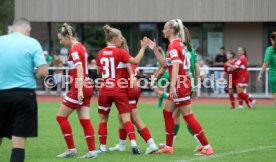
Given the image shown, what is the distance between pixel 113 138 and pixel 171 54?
144 inches

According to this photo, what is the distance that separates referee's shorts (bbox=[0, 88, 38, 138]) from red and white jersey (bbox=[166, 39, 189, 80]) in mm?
2655

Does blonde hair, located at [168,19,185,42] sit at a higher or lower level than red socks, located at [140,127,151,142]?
higher

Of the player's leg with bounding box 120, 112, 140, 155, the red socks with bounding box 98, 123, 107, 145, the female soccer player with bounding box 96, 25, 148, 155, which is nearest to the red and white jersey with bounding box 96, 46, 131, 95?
the female soccer player with bounding box 96, 25, 148, 155

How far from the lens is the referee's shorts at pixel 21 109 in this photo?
901 cm

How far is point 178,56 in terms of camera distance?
36.1 ft

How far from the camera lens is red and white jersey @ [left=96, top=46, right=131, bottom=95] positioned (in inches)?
442

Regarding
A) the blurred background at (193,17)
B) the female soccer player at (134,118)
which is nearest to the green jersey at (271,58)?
the female soccer player at (134,118)

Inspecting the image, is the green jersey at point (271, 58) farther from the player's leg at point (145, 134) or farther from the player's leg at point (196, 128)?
the player's leg at point (196, 128)

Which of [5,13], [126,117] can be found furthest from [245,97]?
[5,13]

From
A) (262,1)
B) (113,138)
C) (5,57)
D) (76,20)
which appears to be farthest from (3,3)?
(5,57)

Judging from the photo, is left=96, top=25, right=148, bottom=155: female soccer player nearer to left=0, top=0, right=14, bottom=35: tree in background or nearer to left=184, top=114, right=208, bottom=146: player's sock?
left=184, top=114, right=208, bottom=146: player's sock

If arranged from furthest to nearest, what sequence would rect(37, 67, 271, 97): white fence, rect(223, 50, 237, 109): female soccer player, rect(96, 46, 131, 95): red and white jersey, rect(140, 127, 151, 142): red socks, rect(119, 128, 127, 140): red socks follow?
rect(37, 67, 271, 97): white fence, rect(223, 50, 237, 109): female soccer player, rect(119, 128, 127, 140): red socks, rect(140, 127, 151, 142): red socks, rect(96, 46, 131, 95): red and white jersey

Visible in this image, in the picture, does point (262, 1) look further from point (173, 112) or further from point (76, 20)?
point (173, 112)

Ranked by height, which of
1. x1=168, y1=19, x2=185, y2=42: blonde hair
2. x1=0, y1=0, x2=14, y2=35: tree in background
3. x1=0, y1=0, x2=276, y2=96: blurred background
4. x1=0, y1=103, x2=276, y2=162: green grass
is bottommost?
x1=0, y1=103, x2=276, y2=162: green grass
